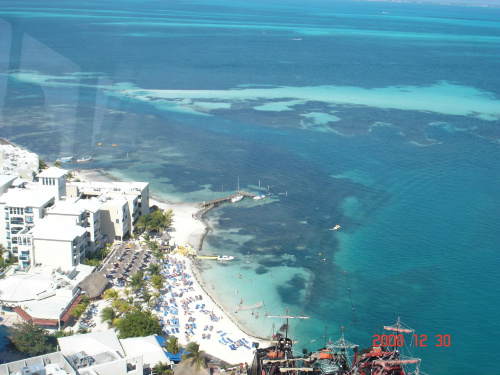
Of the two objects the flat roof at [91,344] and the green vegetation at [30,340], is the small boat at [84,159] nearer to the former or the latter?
the green vegetation at [30,340]

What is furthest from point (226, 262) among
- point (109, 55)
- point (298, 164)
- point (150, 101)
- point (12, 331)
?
point (109, 55)

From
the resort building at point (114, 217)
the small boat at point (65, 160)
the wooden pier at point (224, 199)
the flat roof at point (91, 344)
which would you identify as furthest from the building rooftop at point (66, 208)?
the small boat at point (65, 160)

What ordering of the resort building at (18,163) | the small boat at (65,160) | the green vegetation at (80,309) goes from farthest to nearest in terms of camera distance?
the small boat at (65,160) → the resort building at (18,163) → the green vegetation at (80,309)

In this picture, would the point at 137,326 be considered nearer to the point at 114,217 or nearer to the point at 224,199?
the point at 114,217

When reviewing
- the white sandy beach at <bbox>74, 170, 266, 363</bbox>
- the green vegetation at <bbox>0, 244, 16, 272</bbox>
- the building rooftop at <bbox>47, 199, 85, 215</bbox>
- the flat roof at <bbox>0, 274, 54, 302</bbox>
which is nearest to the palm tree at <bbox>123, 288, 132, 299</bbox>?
the white sandy beach at <bbox>74, 170, 266, 363</bbox>

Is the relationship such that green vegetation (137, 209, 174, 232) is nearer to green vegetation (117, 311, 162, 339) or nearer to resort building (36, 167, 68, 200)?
resort building (36, 167, 68, 200)
